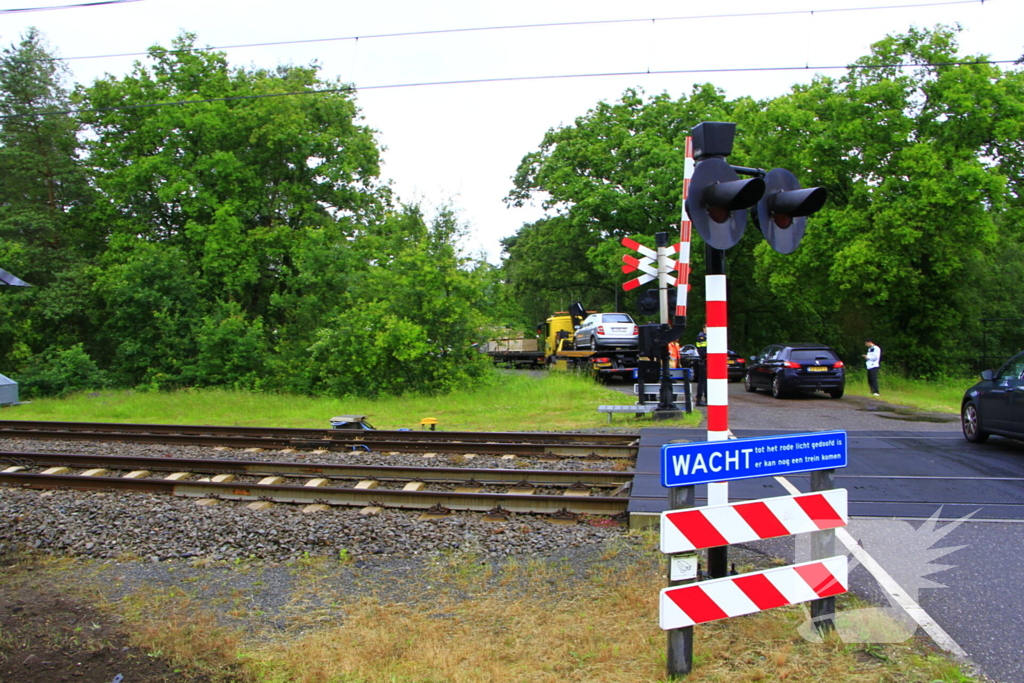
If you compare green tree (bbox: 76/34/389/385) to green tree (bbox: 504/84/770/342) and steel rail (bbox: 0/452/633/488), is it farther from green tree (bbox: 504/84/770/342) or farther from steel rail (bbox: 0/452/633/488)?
steel rail (bbox: 0/452/633/488)

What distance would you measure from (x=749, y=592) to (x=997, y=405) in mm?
8898

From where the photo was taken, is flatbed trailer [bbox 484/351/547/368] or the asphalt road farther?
flatbed trailer [bbox 484/351/547/368]

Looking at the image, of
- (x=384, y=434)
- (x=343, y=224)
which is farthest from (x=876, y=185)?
(x=384, y=434)

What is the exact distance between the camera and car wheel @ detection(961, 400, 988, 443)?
448 inches

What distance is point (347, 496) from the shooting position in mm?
7953

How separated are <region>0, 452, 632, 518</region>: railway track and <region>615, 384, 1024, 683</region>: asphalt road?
1.44 meters

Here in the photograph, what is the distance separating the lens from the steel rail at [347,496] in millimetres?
7367

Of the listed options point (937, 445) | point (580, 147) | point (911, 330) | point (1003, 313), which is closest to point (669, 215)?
point (580, 147)

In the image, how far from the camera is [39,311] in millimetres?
27750

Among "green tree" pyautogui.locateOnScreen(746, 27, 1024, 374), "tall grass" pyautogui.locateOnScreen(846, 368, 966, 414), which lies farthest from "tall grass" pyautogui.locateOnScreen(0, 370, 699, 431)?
"green tree" pyautogui.locateOnScreen(746, 27, 1024, 374)

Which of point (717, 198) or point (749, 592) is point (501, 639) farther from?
point (717, 198)

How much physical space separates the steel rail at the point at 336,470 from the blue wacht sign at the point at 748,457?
424cm

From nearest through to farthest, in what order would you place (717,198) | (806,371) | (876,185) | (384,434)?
(717,198) → (384,434) → (806,371) → (876,185)

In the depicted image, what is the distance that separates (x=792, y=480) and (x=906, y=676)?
468 cm
